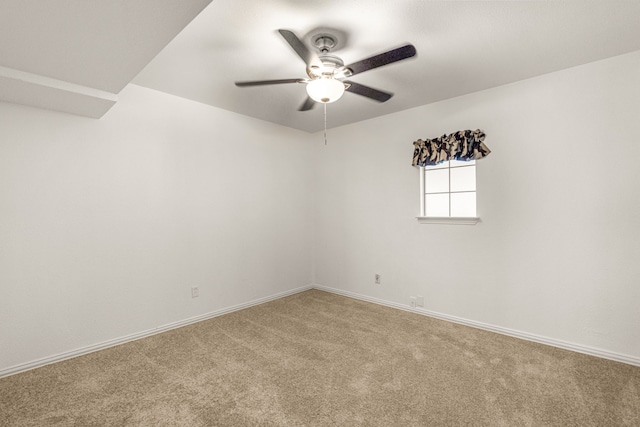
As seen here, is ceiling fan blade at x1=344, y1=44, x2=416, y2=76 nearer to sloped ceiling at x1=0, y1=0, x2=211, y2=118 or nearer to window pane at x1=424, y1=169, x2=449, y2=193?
sloped ceiling at x1=0, y1=0, x2=211, y2=118

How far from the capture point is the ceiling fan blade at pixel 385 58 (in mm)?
1720

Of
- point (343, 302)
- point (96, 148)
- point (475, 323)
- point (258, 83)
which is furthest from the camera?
point (343, 302)

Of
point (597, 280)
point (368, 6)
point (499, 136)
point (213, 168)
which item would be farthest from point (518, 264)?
point (213, 168)

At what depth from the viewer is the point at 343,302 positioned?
3.98 meters

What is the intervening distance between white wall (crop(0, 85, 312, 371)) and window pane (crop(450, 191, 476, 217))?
2219 mm

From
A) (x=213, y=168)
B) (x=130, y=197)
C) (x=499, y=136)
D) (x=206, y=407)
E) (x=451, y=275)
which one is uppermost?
(x=499, y=136)

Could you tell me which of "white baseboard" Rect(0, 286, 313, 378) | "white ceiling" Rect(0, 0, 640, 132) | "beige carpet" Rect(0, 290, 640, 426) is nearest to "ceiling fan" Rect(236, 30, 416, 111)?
"white ceiling" Rect(0, 0, 640, 132)

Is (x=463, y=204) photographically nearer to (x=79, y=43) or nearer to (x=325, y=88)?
(x=325, y=88)

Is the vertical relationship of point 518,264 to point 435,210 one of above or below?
below

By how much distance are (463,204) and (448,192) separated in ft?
0.70

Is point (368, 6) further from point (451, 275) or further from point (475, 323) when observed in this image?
point (475, 323)

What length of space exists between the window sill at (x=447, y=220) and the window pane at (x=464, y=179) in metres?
0.39

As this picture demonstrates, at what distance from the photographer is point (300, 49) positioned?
176cm

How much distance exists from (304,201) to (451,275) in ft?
7.42
